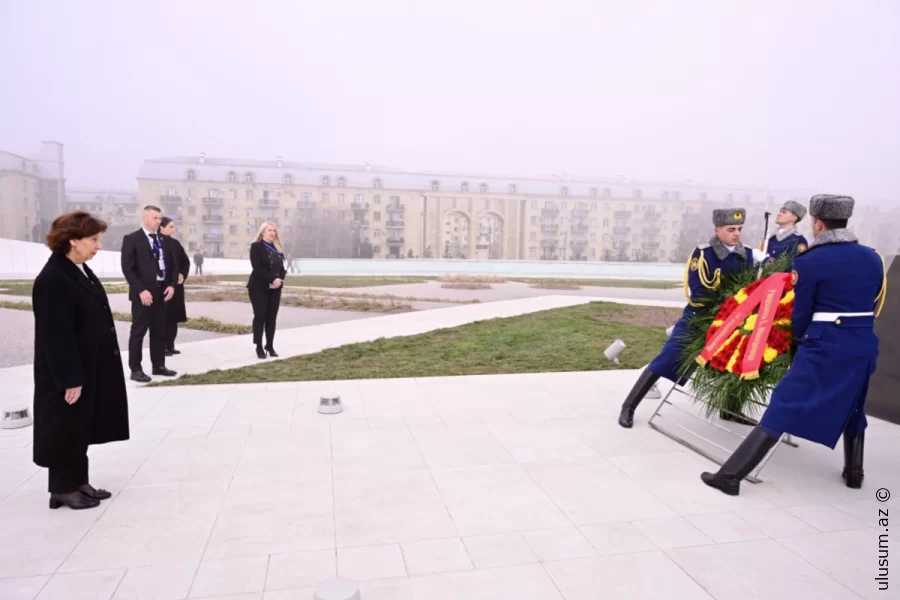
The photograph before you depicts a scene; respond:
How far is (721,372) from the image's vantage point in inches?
182

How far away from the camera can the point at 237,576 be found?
2879 mm

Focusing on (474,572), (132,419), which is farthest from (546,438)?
(132,419)

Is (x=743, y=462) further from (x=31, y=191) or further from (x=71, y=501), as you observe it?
(x=31, y=191)

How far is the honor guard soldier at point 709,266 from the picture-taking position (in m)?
4.75

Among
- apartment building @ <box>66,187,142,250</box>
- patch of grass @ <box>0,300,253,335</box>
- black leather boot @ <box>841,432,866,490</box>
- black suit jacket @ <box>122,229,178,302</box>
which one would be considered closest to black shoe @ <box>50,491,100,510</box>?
black suit jacket @ <box>122,229,178,302</box>

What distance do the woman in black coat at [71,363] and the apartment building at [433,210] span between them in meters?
52.1

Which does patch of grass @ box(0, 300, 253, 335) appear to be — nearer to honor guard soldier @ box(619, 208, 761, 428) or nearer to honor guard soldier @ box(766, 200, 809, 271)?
honor guard soldier @ box(619, 208, 761, 428)

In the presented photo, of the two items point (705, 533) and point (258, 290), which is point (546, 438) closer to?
point (705, 533)

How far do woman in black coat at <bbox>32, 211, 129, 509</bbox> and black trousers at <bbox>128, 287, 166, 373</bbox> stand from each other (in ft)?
11.0

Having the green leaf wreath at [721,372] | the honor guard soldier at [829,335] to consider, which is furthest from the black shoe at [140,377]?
the honor guard soldier at [829,335]

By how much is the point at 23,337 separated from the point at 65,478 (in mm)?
8617

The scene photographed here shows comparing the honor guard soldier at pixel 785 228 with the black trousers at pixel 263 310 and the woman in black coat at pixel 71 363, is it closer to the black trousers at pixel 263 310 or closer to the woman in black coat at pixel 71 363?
→ the woman in black coat at pixel 71 363

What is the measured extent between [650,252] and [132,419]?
59.5 m

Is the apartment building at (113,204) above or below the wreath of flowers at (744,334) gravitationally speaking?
above
